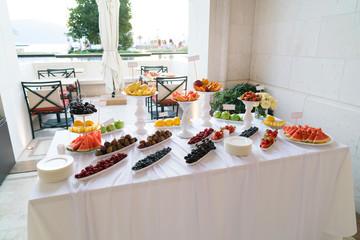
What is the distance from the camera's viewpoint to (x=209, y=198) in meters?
1.44

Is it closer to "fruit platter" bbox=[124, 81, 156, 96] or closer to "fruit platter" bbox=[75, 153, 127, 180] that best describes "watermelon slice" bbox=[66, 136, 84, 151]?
"fruit platter" bbox=[75, 153, 127, 180]

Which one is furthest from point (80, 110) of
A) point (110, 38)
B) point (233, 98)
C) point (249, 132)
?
point (110, 38)

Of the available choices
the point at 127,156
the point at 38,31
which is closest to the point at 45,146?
the point at 127,156

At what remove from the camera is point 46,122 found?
470cm

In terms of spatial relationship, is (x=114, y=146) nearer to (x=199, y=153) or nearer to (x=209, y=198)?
(x=199, y=153)

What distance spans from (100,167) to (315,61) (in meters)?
2.69

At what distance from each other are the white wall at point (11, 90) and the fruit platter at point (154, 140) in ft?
7.91

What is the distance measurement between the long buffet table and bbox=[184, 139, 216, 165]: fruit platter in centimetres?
3

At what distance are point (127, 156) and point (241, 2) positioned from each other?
3.18 meters

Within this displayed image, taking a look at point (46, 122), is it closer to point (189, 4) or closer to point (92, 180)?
point (189, 4)

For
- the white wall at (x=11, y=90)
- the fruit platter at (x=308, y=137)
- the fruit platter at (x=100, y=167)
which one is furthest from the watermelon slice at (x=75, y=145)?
the white wall at (x=11, y=90)

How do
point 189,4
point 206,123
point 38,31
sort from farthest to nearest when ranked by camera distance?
point 38,31
point 189,4
point 206,123

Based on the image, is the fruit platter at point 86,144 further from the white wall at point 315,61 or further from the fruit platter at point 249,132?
the white wall at point 315,61

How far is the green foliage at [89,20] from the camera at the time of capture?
52.9ft
